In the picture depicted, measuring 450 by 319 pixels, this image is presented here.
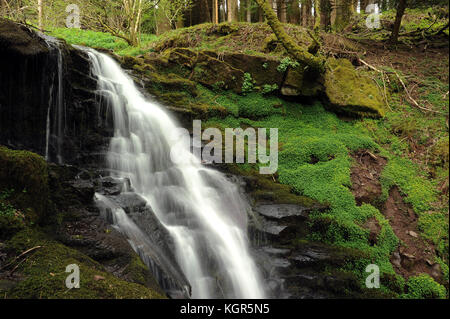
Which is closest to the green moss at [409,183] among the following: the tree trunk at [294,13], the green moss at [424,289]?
the green moss at [424,289]

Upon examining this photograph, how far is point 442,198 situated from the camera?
6.14 metres

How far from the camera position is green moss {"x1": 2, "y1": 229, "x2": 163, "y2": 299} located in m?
3.08

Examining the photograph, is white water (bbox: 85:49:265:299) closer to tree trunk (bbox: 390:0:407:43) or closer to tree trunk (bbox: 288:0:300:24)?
tree trunk (bbox: 390:0:407:43)

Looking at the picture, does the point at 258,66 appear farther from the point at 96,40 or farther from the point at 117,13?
the point at 96,40

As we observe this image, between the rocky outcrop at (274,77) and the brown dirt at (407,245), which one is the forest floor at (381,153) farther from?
the rocky outcrop at (274,77)

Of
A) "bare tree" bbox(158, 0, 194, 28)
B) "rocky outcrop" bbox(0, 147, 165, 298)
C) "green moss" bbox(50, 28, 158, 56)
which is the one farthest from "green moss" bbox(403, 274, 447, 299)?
"bare tree" bbox(158, 0, 194, 28)

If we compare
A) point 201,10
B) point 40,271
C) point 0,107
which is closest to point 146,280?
point 40,271

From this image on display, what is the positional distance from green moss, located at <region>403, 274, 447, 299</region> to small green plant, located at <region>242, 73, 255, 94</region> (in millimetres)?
6876

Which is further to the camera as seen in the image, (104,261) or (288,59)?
(288,59)

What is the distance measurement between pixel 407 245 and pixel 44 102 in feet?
25.6

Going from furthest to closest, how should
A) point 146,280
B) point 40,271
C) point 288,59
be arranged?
1. point 288,59
2. point 146,280
3. point 40,271

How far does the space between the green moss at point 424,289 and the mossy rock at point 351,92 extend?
5121 millimetres
